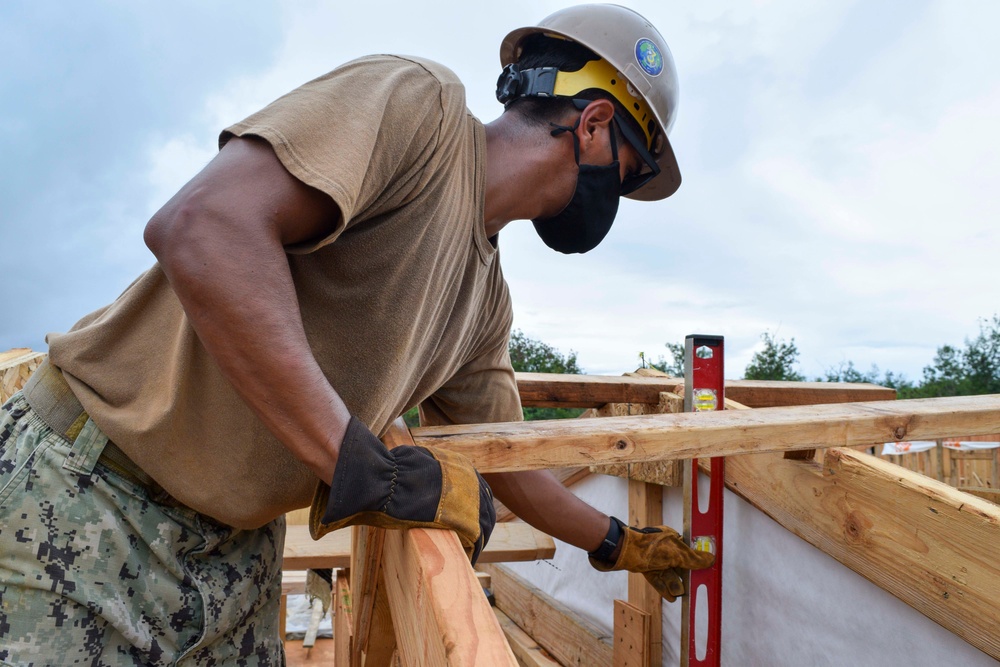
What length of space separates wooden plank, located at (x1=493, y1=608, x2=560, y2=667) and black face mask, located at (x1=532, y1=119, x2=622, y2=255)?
7.63ft

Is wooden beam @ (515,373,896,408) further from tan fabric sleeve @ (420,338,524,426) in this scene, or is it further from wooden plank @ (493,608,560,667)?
wooden plank @ (493,608,560,667)

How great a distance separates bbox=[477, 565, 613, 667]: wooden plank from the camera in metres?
3.62

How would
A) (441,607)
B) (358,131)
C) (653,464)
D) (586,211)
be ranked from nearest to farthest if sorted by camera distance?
(441,607) < (358,131) < (586,211) < (653,464)

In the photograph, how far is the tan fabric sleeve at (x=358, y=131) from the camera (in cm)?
126

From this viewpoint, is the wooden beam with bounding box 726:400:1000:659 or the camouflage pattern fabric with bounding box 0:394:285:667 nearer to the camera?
the camouflage pattern fabric with bounding box 0:394:285:667

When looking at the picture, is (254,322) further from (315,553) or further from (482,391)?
(315,553)

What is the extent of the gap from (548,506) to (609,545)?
0.27 meters

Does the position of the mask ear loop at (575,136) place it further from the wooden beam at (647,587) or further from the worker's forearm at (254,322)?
the wooden beam at (647,587)

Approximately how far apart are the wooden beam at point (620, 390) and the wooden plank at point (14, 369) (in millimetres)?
1939

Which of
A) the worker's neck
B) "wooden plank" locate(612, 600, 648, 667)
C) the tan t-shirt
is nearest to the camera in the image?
the tan t-shirt

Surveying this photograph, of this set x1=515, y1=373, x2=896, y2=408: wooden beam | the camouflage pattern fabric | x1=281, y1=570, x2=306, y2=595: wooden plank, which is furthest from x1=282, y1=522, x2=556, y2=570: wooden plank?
x1=281, y1=570, x2=306, y2=595: wooden plank

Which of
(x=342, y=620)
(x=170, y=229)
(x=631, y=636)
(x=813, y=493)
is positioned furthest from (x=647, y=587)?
(x=170, y=229)

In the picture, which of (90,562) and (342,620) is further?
(342,620)

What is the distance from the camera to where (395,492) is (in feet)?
4.22
